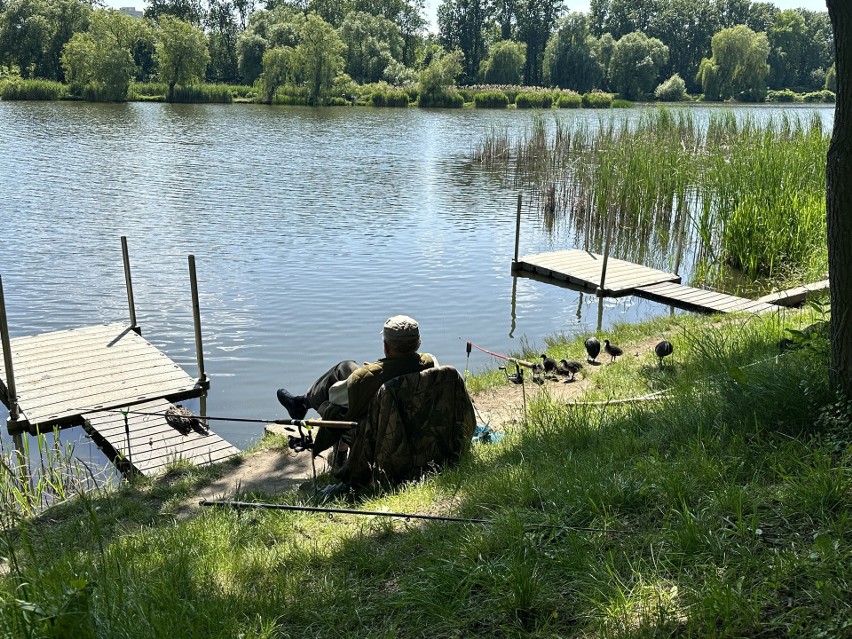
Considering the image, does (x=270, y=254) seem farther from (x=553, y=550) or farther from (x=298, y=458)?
(x=553, y=550)

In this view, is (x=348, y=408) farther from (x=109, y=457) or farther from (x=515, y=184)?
(x=515, y=184)

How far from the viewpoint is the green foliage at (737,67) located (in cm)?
7844

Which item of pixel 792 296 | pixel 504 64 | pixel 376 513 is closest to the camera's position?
pixel 376 513

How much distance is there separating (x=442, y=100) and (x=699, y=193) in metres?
45.8

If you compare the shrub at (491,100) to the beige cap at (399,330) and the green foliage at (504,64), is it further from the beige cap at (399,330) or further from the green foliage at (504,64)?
the beige cap at (399,330)

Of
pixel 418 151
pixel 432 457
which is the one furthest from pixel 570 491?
pixel 418 151

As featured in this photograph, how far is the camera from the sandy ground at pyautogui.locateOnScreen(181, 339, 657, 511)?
6.23m

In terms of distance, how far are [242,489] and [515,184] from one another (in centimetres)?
2100

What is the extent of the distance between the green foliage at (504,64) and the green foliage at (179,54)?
3209cm

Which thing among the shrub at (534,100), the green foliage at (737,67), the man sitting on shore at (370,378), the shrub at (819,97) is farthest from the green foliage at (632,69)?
the man sitting on shore at (370,378)

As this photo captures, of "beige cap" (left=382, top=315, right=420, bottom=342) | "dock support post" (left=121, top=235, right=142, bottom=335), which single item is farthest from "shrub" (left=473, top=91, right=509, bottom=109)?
"beige cap" (left=382, top=315, right=420, bottom=342)

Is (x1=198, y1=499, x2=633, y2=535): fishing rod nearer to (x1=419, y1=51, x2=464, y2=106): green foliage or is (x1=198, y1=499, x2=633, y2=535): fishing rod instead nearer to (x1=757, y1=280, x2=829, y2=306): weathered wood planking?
(x1=757, y1=280, x2=829, y2=306): weathered wood planking

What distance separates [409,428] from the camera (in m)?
5.28

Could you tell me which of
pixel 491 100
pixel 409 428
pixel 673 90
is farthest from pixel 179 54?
pixel 409 428
